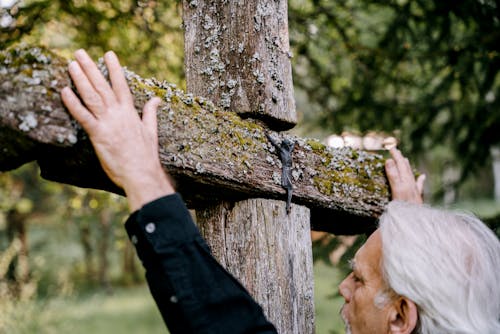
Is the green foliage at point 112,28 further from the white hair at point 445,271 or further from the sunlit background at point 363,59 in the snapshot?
the white hair at point 445,271

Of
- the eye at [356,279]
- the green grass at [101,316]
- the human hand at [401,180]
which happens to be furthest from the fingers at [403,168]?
the green grass at [101,316]

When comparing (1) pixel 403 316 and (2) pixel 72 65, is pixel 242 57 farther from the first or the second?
(1) pixel 403 316

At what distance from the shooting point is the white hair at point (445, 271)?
1503 mm

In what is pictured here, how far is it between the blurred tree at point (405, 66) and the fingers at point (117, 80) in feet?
7.83

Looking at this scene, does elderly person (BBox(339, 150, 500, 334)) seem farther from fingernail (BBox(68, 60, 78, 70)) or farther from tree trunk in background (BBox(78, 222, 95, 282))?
tree trunk in background (BBox(78, 222, 95, 282))

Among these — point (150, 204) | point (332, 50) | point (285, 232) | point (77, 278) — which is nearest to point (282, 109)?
point (285, 232)

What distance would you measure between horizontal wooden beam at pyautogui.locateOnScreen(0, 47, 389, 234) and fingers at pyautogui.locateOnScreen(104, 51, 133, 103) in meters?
0.06

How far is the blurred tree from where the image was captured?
3.61 metres

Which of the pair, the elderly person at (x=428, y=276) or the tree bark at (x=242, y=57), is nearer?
the elderly person at (x=428, y=276)

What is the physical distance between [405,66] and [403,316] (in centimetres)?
361

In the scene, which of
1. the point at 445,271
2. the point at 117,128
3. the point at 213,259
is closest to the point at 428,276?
the point at 445,271

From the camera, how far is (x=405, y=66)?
15.5 ft

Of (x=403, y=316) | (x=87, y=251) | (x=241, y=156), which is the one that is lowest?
(x=87, y=251)

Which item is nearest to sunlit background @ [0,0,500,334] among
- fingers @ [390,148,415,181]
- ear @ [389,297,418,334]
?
fingers @ [390,148,415,181]
